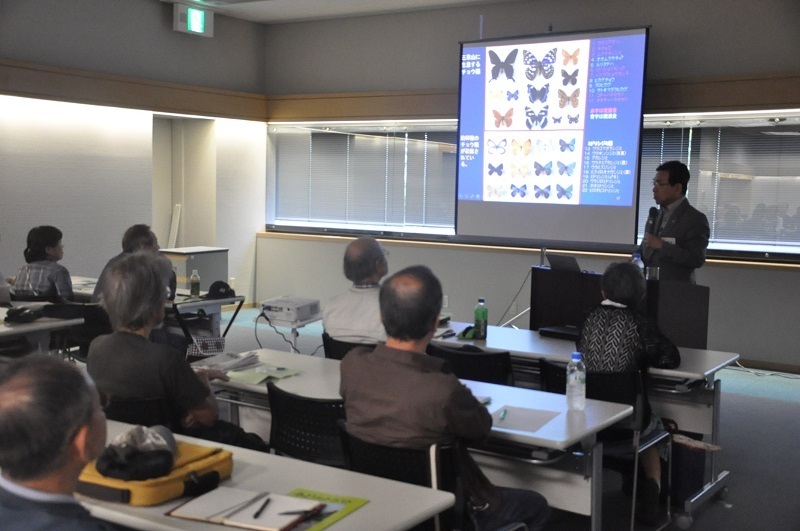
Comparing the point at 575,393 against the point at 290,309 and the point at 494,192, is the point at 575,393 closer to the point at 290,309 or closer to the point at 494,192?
the point at 290,309

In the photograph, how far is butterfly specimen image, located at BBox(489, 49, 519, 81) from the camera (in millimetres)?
7949

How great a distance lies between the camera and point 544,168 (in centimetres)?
788

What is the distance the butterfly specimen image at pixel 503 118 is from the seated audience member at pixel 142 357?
5289mm

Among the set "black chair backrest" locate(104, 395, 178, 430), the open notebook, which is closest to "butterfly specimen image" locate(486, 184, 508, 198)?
"black chair backrest" locate(104, 395, 178, 430)

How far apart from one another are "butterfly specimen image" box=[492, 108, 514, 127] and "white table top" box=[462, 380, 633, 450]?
465 centimetres

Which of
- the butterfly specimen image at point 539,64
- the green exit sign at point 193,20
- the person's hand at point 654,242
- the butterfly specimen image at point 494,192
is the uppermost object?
the green exit sign at point 193,20

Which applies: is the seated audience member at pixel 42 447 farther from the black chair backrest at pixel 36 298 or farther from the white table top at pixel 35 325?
the black chair backrest at pixel 36 298

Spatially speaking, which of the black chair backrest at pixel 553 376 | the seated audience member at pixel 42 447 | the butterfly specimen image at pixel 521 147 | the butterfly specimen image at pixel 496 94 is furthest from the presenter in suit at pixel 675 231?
the seated audience member at pixel 42 447

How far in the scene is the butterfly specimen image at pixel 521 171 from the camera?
796 centimetres

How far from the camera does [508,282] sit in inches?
349

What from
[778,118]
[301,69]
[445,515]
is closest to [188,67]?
[301,69]

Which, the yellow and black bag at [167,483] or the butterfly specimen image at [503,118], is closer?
the yellow and black bag at [167,483]

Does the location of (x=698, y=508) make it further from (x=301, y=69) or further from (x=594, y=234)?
(x=301, y=69)

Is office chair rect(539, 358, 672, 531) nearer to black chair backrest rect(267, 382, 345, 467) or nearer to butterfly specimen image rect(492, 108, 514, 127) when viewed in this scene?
black chair backrest rect(267, 382, 345, 467)
